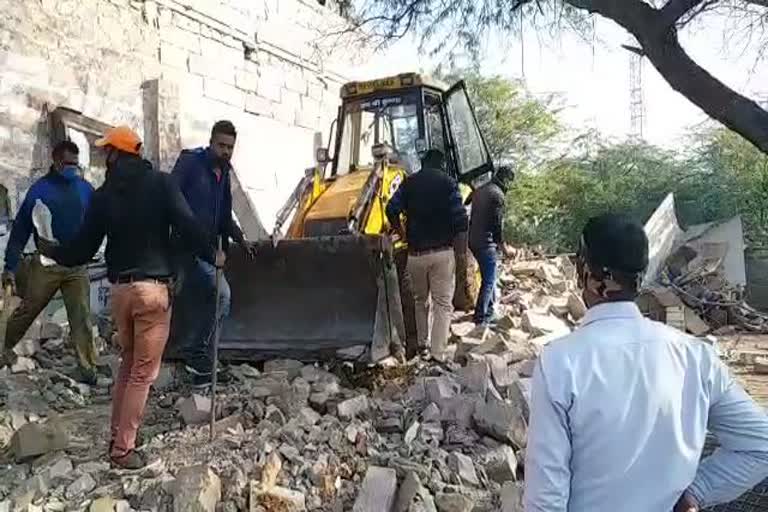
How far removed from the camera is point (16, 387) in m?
5.77

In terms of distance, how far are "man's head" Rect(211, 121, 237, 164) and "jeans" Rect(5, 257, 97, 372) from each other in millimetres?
1333

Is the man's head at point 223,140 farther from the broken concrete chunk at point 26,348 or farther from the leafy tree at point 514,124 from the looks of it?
the leafy tree at point 514,124

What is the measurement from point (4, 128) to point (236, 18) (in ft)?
14.4

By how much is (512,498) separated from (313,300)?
9.96ft

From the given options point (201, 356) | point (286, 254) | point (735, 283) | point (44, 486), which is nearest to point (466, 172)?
point (286, 254)

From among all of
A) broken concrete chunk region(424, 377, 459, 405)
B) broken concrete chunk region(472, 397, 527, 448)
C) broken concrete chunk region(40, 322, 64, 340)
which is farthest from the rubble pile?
broken concrete chunk region(40, 322, 64, 340)

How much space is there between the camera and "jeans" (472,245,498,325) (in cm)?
753

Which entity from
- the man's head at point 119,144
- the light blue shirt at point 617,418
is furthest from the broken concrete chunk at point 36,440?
the light blue shirt at point 617,418

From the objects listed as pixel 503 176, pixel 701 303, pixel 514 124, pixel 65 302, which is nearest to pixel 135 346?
pixel 65 302

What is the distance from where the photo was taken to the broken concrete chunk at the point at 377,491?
Answer: 3721 millimetres

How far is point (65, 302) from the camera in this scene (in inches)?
236

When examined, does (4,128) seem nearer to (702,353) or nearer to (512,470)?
(512,470)

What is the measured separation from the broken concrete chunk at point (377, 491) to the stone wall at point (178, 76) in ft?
12.9

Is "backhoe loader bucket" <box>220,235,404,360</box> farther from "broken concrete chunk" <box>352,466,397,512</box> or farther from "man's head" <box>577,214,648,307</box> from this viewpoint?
"man's head" <box>577,214,648,307</box>
